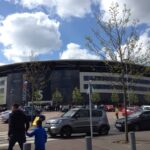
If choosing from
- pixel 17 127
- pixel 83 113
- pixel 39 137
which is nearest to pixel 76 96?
pixel 83 113

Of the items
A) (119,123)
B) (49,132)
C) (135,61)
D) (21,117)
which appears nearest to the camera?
(21,117)

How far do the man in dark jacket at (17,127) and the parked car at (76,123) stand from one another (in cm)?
1051

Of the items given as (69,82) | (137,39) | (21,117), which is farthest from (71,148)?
(69,82)

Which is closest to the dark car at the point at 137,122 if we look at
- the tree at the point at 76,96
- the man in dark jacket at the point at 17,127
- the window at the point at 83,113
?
the window at the point at 83,113

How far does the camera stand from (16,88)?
12319 centimetres

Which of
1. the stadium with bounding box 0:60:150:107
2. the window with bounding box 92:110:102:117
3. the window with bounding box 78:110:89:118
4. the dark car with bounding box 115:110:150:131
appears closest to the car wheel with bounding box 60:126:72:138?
the window with bounding box 78:110:89:118

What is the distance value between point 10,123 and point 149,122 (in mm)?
17977

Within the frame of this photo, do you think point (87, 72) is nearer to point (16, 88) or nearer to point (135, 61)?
point (16, 88)

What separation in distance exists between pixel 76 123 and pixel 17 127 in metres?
11.3

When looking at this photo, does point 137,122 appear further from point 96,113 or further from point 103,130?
point 96,113

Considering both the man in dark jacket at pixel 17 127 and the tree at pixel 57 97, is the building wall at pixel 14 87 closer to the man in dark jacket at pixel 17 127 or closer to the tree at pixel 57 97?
the tree at pixel 57 97

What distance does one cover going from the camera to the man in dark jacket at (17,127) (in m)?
12.3

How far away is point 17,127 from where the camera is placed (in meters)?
12.3

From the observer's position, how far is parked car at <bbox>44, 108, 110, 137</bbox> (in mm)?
22953
